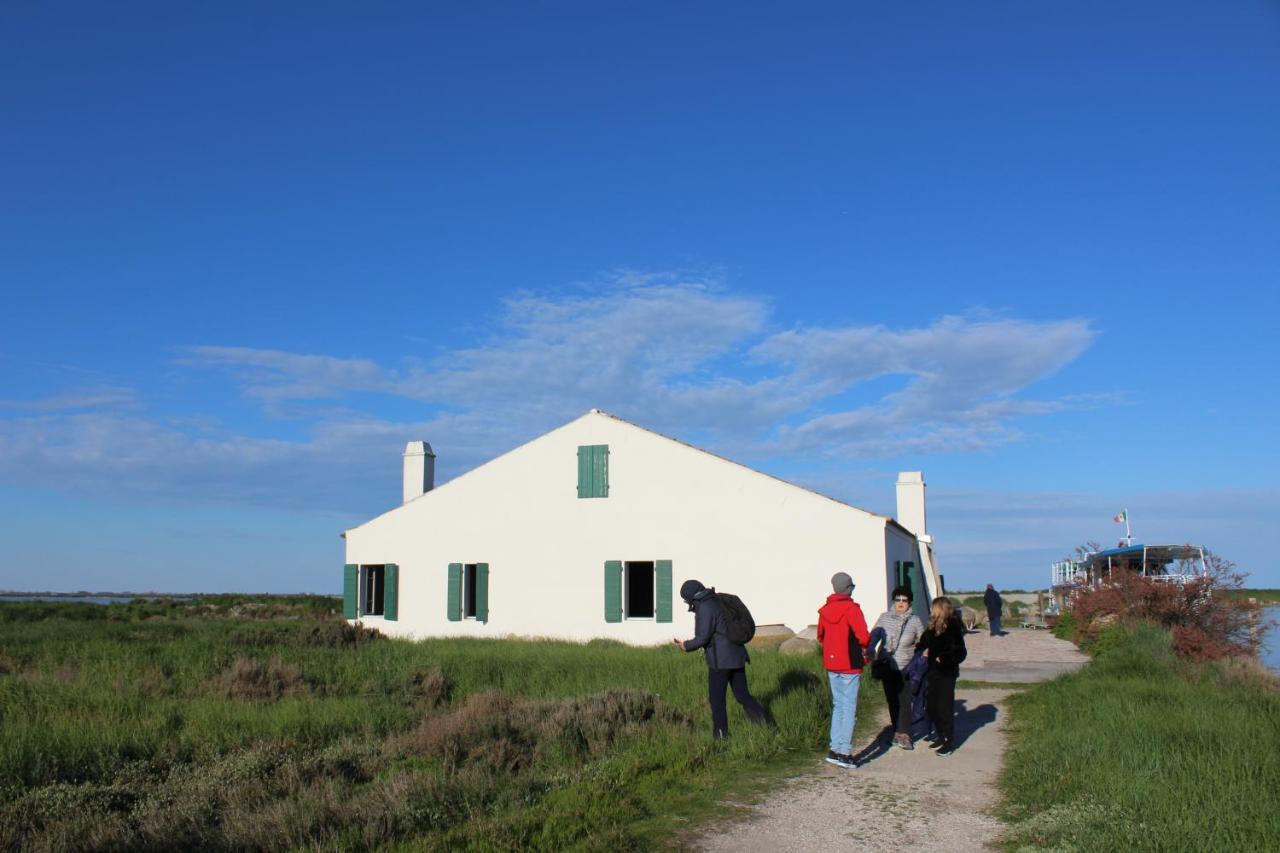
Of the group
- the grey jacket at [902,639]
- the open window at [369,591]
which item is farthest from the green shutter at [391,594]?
the grey jacket at [902,639]

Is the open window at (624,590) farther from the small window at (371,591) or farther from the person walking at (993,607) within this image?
the person walking at (993,607)

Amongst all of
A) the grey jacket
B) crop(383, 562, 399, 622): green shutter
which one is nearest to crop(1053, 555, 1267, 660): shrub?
the grey jacket

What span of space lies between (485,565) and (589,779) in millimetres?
14085

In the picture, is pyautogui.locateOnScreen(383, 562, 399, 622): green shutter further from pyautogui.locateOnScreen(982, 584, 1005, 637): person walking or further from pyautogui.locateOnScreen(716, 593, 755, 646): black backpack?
pyautogui.locateOnScreen(716, 593, 755, 646): black backpack

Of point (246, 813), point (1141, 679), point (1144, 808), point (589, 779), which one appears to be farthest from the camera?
point (1141, 679)

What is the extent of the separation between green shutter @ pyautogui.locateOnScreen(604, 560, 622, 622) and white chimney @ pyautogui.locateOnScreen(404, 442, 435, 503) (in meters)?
5.99

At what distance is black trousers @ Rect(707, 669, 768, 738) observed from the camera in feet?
27.4

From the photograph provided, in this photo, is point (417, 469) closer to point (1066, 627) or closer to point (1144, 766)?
point (1066, 627)

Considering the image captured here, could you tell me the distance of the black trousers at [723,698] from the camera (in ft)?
27.4

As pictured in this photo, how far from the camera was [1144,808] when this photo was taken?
5.52 meters

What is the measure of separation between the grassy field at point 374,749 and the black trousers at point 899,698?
0.73 m

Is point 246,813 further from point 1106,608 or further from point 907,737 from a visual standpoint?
point 1106,608

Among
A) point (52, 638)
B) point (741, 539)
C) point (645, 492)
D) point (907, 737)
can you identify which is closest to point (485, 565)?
point (645, 492)

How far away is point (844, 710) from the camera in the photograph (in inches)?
307
